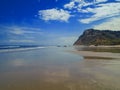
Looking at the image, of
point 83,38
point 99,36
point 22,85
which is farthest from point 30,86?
point 83,38

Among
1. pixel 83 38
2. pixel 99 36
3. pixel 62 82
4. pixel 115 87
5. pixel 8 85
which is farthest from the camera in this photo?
pixel 83 38

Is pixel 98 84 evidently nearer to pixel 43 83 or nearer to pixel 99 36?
pixel 43 83

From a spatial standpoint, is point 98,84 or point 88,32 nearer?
point 98,84

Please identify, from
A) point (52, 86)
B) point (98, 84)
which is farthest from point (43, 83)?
point (98, 84)

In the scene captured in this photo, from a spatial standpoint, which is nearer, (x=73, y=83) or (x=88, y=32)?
(x=73, y=83)

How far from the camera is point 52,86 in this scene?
326 inches

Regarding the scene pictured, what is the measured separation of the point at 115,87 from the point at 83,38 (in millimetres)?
177262

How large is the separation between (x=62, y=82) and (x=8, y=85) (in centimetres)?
279

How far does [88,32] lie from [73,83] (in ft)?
600

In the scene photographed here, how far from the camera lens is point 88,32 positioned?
188 meters

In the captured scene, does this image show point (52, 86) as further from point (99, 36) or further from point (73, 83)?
point (99, 36)

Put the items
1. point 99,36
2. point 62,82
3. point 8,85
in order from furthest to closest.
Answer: point 99,36 → point 62,82 → point 8,85

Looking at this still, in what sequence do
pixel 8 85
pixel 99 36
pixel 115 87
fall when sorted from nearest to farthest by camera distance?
1. pixel 115 87
2. pixel 8 85
3. pixel 99 36

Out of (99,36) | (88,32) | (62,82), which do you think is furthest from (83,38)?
(62,82)
